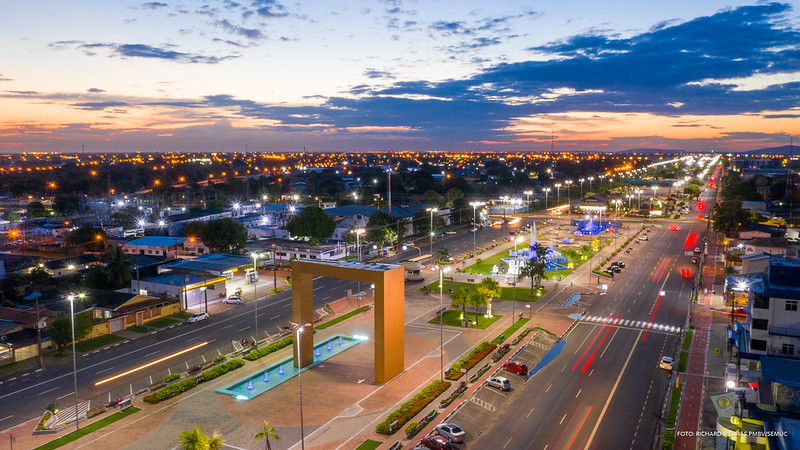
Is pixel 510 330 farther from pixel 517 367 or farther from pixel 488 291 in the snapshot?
pixel 517 367

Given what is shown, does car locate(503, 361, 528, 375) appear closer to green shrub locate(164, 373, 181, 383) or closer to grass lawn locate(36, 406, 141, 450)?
green shrub locate(164, 373, 181, 383)

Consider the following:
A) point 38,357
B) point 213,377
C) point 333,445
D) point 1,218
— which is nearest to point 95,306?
point 38,357

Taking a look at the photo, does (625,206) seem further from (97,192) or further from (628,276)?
(97,192)

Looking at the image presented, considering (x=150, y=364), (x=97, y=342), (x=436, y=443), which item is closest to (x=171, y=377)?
(x=150, y=364)

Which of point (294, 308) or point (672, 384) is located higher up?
point (294, 308)

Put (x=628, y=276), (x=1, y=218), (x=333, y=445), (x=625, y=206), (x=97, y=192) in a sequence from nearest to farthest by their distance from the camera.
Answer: (x=333, y=445), (x=628, y=276), (x=1, y=218), (x=625, y=206), (x=97, y=192)

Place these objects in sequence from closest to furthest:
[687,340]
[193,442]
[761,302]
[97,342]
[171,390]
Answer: [193,442]
[171,390]
[761,302]
[687,340]
[97,342]

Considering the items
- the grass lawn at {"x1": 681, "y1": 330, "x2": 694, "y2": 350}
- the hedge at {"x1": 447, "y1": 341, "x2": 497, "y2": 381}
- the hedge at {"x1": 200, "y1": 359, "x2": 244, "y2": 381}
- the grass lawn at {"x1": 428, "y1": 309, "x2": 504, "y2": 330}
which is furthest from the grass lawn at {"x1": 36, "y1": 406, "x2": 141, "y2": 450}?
the grass lawn at {"x1": 681, "y1": 330, "x2": 694, "y2": 350}
